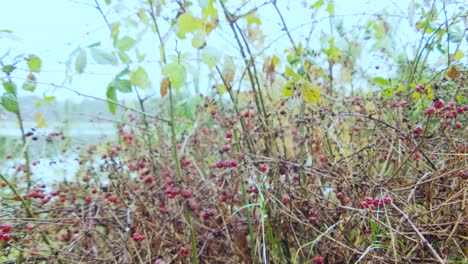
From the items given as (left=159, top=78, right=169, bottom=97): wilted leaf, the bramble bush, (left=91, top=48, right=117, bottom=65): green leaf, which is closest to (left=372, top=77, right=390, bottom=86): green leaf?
the bramble bush

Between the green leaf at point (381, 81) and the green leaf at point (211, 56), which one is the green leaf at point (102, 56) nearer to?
the green leaf at point (211, 56)

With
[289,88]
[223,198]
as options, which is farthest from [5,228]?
[289,88]

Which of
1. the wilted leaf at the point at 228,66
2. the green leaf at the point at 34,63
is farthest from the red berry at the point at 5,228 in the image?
the wilted leaf at the point at 228,66

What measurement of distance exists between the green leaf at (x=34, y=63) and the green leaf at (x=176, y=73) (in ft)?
1.16

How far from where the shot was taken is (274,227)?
120 centimetres

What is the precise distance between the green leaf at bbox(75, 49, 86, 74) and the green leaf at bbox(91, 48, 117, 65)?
2cm

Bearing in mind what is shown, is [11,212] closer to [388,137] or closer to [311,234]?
→ [311,234]

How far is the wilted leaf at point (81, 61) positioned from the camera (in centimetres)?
100

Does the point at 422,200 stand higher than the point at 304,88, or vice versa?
the point at 304,88

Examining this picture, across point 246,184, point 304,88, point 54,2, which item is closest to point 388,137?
point 304,88

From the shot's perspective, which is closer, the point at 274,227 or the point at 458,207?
the point at 458,207

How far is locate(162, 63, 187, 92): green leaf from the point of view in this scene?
3.05 ft

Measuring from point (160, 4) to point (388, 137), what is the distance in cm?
69

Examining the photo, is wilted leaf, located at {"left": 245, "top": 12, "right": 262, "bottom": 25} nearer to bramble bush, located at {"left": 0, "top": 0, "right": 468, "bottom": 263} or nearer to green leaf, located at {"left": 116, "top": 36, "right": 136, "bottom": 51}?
bramble bush, located at {"left": 0, "top": 0, "right": 468, "bottom": 263}
